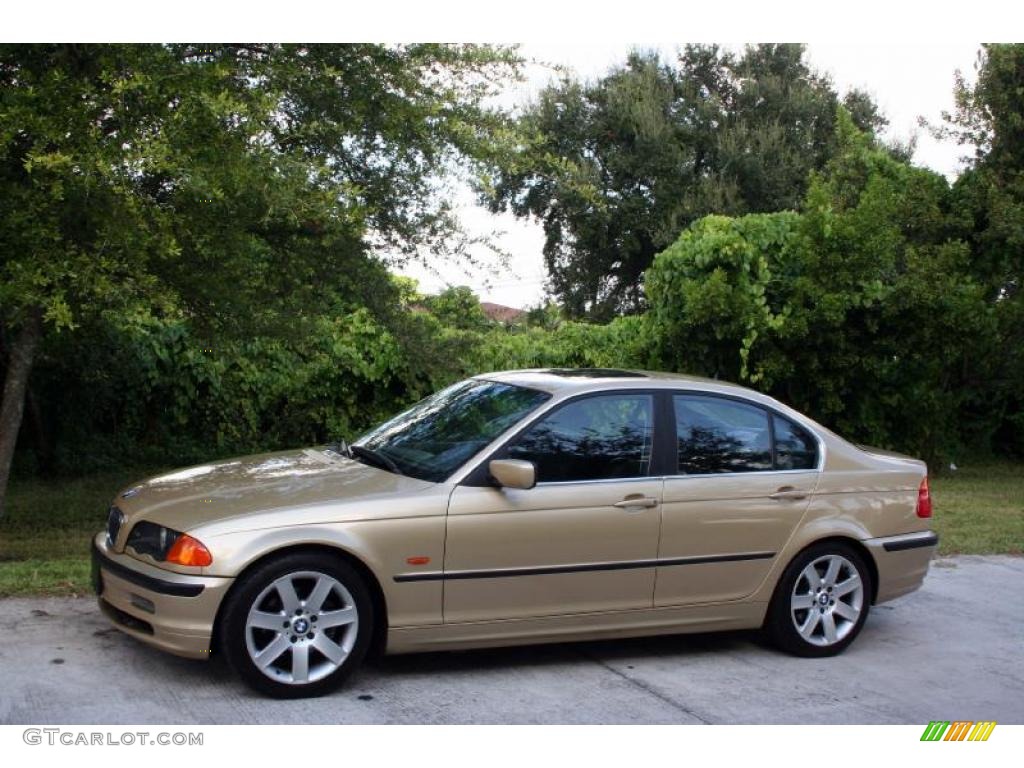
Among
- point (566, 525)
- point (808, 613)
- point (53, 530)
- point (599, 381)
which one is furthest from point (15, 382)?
point (808, 613)

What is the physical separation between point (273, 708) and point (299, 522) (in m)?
0.82

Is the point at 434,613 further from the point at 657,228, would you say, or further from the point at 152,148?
the point at 657,228

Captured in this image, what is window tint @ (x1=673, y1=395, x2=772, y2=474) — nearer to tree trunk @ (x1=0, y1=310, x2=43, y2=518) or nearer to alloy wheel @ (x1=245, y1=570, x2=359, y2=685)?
alloy wheel @ (x1=245, y1=570, x2=359, y2=685)

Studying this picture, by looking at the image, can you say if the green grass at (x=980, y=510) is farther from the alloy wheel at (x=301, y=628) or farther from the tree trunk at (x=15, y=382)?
the tree trunk at (x=15, y=382)

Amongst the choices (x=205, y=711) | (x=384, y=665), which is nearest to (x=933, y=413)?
(x=384, y=665)

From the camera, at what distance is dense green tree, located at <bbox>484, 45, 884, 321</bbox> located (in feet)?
101

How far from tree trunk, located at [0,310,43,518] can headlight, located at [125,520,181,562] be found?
130 inches

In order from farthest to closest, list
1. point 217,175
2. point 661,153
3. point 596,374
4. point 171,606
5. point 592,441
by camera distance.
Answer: point 661,153, point 217,175, point 596,374, point 592,441, point 171,606

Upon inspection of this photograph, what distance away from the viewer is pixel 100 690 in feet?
16.3

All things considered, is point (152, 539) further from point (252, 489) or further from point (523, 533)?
point (523, 533)

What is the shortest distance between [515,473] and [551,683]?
1.06 meters

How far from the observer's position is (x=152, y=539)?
203 inches

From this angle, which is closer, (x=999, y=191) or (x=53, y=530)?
(x=53, y=530)
